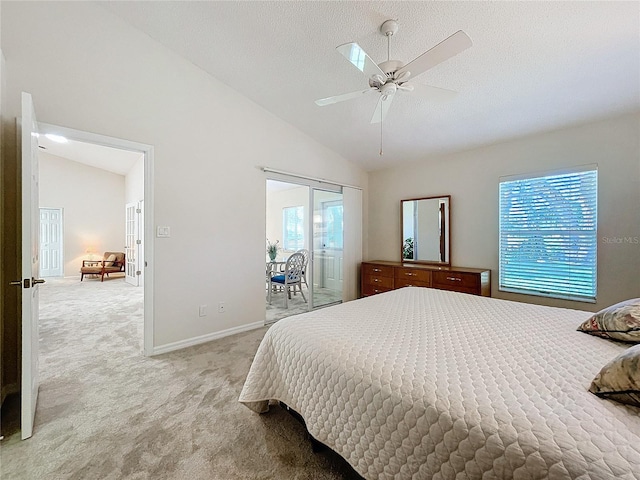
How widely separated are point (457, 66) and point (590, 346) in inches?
90.5

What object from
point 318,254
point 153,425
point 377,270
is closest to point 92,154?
point 318,254

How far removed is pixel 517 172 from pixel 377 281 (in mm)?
2369

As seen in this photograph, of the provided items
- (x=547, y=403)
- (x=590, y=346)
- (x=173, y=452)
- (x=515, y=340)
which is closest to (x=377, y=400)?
(x=547, y=403)

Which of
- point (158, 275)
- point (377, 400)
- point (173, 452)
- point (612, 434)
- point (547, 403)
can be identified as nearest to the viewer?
point (612, 434)

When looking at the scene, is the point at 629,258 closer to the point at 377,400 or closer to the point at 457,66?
the point at 457,66

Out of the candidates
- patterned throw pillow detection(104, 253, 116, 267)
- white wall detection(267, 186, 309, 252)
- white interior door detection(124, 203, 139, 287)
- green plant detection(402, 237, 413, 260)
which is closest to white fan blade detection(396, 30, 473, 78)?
green plant detection(402, 237, 413, 260)

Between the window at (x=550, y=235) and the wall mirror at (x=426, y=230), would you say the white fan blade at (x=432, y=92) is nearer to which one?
the window at (x=550, y=235)

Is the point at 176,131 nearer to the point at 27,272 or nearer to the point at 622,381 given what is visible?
the point at 27,272

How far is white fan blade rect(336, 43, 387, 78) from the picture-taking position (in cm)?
163

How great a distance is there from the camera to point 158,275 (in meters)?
2.80

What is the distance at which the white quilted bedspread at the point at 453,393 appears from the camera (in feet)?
2.50

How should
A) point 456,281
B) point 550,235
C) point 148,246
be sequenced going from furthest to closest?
point 456,281 < point 550,235 < point 148,246

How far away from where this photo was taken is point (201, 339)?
121 inches

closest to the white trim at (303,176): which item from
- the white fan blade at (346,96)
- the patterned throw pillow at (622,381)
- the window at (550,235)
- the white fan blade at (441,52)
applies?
the white fan blade at (346,96)
